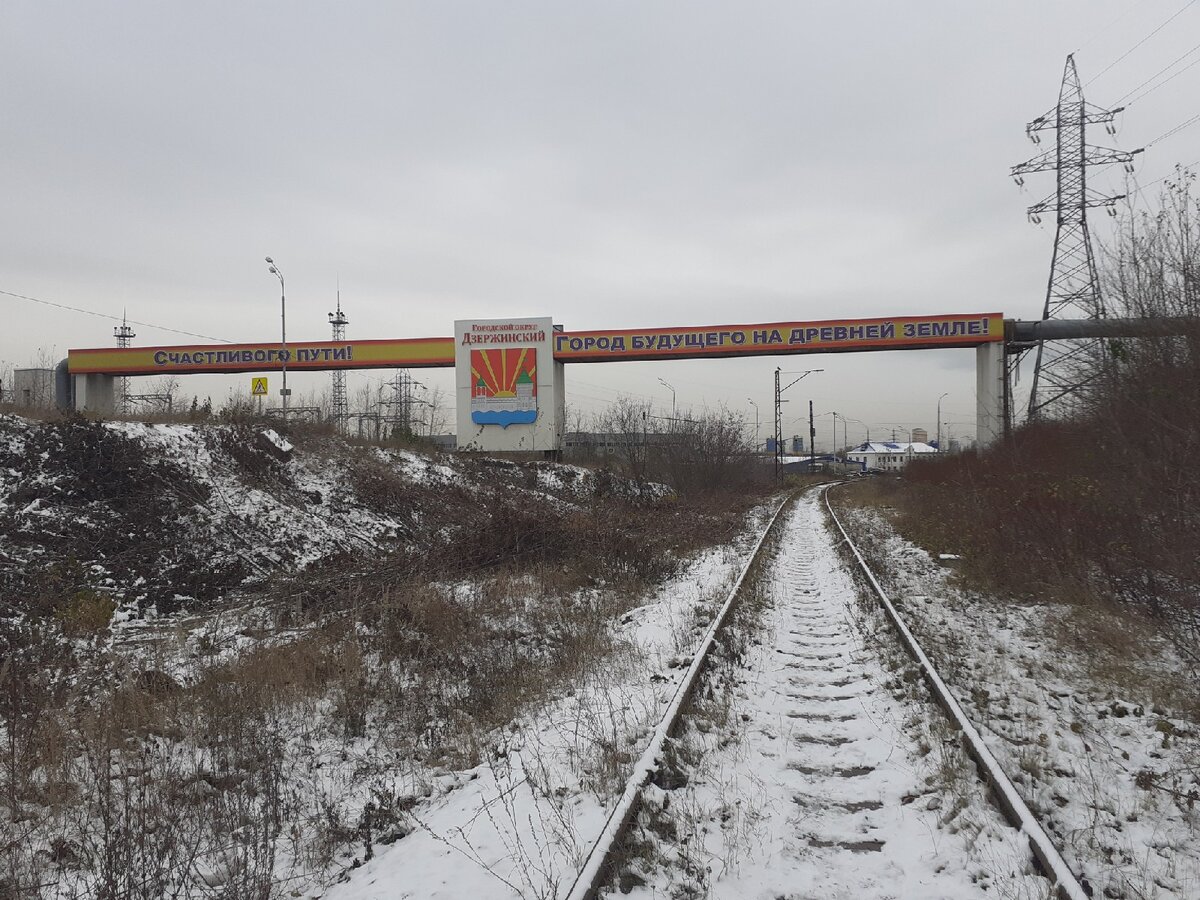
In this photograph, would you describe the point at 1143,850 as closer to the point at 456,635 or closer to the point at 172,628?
the point at 456,635

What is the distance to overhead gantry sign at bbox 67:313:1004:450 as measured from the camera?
30.2 metres

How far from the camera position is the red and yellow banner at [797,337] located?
95.4 ft

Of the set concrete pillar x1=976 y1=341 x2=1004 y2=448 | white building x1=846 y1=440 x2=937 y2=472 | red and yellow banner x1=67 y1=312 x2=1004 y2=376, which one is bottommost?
white building x1=846 y1=440 x2=937 y2=472

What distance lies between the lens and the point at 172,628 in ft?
31.2

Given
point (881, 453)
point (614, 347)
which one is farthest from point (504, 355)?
point (881, 453)

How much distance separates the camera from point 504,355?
32875 millimetres

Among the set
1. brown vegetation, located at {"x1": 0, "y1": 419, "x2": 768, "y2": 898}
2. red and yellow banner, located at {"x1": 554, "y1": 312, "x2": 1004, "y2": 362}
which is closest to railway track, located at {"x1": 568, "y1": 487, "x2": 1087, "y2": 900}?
brown vegetation, located at {"x1": 0, "y1": 419, "x2": 768, "y2": 898}

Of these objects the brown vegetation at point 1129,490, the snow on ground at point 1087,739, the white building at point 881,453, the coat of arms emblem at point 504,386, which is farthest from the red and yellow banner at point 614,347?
the white building at point 881,453

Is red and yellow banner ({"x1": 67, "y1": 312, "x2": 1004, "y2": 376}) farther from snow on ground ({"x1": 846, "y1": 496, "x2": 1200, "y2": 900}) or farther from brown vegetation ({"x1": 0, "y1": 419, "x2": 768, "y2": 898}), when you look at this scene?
snow on ground ({"x1": 846, "y1": 496, "x2": 1200, "y2": 900})

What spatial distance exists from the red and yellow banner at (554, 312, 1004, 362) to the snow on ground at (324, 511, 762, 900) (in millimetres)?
24729

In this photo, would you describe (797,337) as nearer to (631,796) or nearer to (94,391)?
(631,796)

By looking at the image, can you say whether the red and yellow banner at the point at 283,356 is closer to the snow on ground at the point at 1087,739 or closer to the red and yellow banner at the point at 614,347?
the red and yellow banner at the point at 614,347

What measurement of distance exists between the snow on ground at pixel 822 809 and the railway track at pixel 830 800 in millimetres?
10

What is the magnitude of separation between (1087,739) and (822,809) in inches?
91.7
